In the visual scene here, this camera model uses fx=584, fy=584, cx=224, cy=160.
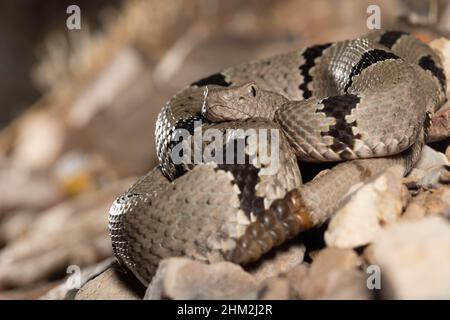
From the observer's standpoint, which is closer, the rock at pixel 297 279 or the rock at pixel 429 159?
the rock at pixel 297 279

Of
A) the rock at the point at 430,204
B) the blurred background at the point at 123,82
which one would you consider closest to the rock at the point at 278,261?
the rock at the point at 430,204

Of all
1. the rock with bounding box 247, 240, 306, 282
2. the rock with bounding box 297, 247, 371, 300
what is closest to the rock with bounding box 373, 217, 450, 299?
the rock with bounding box 297, 247, 371, 300

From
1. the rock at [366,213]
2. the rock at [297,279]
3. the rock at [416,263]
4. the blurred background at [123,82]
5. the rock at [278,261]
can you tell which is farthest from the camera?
the blurred background at [123,82]

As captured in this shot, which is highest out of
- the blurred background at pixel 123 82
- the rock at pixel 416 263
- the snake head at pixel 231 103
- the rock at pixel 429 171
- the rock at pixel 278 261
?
the snake head at pixel 231 103

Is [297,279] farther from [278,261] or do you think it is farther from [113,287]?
[113,287]

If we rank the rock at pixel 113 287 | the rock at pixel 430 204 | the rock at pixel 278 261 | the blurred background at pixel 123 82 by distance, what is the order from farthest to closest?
the blurred background at pixel 123 82, the rock at pixel 113 287, the rock at pixel 278 261, the rock at pixel 430 204

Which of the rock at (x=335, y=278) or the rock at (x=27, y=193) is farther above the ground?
the rock at (x=335, y=278)

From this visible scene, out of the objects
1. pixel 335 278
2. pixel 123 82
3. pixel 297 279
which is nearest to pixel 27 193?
pixel 123 82

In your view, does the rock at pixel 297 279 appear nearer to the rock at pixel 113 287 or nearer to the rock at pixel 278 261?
the rock at pixel 278 261
